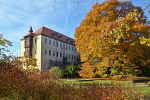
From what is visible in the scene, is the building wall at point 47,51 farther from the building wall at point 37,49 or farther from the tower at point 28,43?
the tower at point 28,43

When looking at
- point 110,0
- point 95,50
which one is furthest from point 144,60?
point 110,0

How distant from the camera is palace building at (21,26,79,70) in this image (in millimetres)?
32094

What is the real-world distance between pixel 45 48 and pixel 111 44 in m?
20.4

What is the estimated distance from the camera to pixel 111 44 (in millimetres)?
16453

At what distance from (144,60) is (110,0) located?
381 inches

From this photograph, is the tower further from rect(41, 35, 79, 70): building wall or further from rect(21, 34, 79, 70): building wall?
rect(41, 35, 79, 70): building wall

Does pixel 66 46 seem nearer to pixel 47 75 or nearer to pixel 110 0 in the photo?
pixel 110 0

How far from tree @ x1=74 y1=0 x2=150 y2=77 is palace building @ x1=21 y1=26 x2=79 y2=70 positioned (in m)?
13.7

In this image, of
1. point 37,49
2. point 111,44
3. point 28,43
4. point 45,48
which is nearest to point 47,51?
point 45,48

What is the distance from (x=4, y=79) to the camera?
643 cm

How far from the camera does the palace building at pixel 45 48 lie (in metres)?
32.1

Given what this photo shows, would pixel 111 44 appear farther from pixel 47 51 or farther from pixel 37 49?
pixel 37 49

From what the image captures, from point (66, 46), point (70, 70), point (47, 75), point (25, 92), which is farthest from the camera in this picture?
point (66, 46)

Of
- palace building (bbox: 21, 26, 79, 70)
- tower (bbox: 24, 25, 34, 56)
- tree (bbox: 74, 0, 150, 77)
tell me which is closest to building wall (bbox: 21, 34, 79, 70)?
palace building (bbox: 21, 26, 79, 70)
